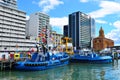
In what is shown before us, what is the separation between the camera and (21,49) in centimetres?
16212

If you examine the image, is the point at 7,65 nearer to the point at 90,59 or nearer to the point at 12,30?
the point at 90,59

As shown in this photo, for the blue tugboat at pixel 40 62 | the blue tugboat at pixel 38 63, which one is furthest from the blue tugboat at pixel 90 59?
the blue tugboat at pixel 38 63

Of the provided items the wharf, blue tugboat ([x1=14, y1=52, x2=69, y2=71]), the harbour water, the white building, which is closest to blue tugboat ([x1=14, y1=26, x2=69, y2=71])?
blue tugboat ([x1=14, y1=52, x2=69, y2=71])

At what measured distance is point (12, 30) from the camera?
164 m

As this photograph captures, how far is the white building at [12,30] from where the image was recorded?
496 feet

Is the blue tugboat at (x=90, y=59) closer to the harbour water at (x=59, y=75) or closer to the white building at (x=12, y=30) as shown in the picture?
the harbour water at (x=59, y=75)

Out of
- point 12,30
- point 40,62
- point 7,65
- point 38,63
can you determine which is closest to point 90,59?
point 40,62

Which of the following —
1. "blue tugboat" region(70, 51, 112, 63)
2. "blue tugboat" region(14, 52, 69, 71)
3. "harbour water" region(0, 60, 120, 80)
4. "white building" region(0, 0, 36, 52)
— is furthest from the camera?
"white building" region(0, 0, 36, 52)

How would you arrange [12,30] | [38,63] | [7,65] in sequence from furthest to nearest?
[12,30] → [38,63] → [7,65]

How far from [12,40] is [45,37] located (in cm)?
7311

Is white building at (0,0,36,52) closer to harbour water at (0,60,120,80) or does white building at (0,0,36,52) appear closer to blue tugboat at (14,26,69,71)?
blue tugboat at (14,26,69,71)

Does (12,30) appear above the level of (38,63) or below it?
above

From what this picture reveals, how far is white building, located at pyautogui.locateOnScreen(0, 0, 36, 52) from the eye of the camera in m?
151

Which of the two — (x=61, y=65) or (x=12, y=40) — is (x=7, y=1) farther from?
(x=61, y=65)
